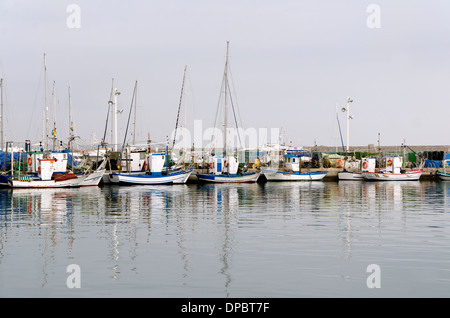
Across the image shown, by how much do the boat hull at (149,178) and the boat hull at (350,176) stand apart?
81.8 feet

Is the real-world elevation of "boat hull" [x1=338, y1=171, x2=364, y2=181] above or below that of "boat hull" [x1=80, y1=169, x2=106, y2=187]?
below

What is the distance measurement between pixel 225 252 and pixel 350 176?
63.8 m

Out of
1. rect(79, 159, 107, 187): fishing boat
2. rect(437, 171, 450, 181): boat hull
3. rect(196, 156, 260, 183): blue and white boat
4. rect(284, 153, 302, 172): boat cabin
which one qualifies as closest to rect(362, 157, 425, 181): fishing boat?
rect(437, 171, 450, 181): boat hull

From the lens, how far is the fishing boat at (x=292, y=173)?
75.6 metres

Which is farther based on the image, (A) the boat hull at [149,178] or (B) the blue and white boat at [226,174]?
(B) the blue and white boat at [226,174]

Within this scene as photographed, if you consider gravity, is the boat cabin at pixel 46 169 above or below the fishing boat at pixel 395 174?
above

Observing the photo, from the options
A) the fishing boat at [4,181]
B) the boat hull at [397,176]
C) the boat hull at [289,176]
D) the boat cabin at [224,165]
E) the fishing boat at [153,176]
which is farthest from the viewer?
the boat hull at [397,176]

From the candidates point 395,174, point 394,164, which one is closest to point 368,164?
point 394,164

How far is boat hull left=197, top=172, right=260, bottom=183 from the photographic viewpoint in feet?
225

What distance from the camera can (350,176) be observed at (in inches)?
3115

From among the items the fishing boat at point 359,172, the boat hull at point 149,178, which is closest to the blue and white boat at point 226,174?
the boat hull at point 149,178

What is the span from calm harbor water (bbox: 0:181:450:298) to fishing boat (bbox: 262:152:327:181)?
1697 inches

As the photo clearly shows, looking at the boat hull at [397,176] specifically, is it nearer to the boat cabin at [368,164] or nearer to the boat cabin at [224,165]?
the boat cabin at [368,164]

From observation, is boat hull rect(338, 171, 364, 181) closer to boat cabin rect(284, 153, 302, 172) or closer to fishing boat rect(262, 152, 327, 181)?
fishing boat rect(262, 152, 327, 181)
